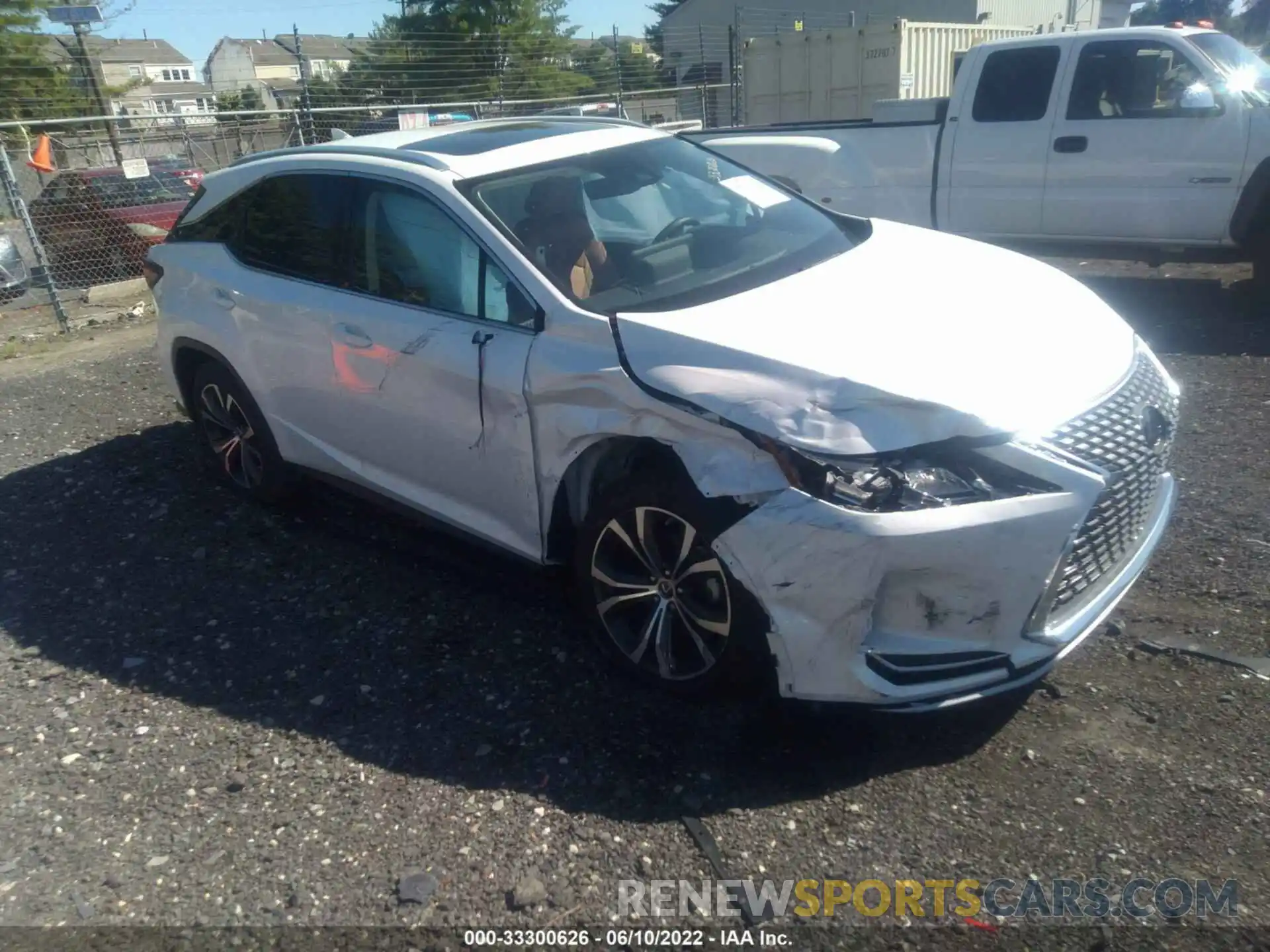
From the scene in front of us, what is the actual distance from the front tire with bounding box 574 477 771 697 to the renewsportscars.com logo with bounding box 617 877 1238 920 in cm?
67

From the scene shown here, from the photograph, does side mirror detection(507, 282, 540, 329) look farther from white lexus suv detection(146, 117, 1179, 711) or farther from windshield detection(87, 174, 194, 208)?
windshield detection(87, 174, 194, 208)

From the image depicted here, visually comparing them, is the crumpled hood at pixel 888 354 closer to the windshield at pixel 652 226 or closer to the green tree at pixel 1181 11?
the windshield at pixel 652 226

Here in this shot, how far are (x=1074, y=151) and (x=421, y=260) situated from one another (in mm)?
5835

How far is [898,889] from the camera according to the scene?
2.67 m

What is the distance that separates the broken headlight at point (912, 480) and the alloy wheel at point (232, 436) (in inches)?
128

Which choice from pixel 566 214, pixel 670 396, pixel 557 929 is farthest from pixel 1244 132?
pixel 557 929

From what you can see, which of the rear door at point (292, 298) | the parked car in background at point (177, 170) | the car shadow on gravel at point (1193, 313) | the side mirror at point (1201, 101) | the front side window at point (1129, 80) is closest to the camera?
the rear door at point (292, 298)

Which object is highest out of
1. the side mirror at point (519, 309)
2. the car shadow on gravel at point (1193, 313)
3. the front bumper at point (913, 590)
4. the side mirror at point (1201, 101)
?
the side mirror at point (1201, 101)

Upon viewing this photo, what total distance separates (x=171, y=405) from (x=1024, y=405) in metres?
6.21

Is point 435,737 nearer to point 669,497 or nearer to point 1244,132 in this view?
point 669,497

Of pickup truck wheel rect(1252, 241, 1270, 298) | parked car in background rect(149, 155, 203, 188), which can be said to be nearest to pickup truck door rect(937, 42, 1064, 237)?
pickup truck wheel rect(1252, 241, 1270, 298)

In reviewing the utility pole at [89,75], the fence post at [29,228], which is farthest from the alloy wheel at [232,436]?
the utility pole at [89,75]

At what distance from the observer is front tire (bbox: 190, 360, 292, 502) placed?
16.4 ft

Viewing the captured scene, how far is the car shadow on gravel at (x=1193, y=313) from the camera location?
670cm
